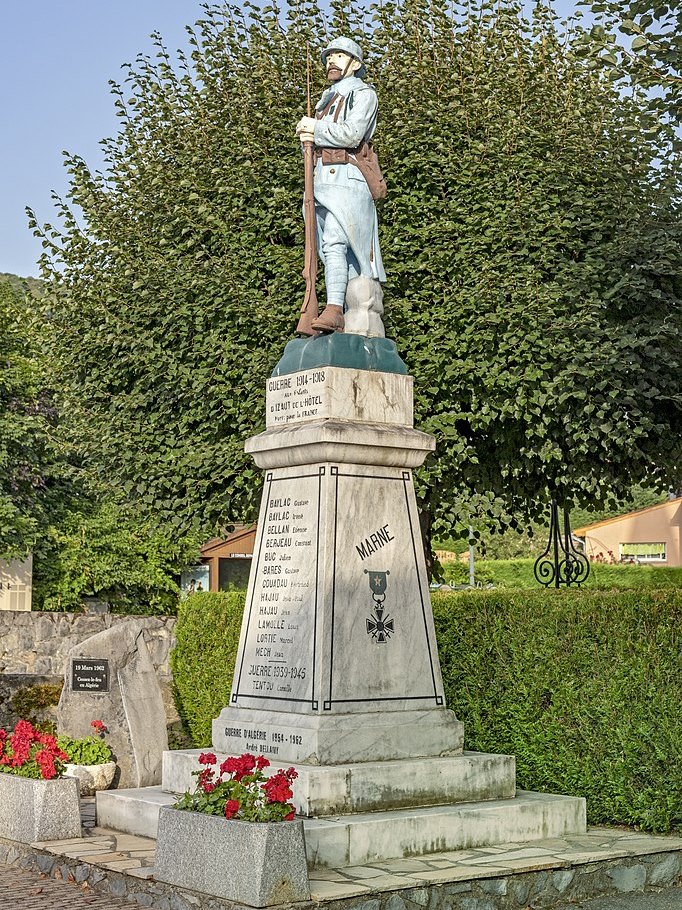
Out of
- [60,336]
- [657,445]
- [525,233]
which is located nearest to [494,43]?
[525,233]

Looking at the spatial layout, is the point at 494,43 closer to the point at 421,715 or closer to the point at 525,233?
the point at 525,233

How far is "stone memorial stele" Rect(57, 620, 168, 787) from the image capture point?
41.9ft

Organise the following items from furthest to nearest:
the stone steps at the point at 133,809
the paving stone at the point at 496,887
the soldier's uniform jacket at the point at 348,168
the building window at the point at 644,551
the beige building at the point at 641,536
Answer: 1. the building window at the point at 644,551
2. the beige building at the point at 641,536
3. the soldier's uniform jacket at the point at 348,168
4. the stone steps at the point at 133,809
5. the paving stone at the point at 496,887

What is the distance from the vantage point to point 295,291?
1677 cm

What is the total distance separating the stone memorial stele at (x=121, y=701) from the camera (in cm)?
1277

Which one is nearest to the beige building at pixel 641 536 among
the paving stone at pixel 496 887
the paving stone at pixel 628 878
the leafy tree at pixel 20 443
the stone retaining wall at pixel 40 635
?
the leafy tree at pixel 20 443

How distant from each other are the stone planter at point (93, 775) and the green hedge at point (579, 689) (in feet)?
11.8

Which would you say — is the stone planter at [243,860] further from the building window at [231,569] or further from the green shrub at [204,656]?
the building window at [231,569]

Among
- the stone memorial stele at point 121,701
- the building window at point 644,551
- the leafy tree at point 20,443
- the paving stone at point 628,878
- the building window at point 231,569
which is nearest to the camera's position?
the paving stone at point 628,878

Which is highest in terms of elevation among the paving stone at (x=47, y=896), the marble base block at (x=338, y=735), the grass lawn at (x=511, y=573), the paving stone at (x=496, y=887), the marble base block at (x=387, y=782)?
the grass lawn at (x=511, y=573)

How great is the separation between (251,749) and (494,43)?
40.1 feet

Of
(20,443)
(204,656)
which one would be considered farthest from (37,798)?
(20,443)

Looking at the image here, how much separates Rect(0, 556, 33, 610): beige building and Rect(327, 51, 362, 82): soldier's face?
956 inches

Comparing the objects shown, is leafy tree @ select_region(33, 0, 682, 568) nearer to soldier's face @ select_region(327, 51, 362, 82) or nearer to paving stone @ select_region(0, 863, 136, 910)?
soldier's face @ select_region(327, 51, 362, 82)
